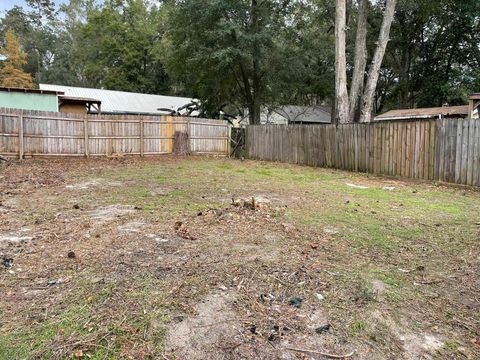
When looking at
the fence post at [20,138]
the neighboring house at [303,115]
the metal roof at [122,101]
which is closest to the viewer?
the fence post at [20,138]

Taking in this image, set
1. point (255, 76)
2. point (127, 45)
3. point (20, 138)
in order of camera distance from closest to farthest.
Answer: point (20, 138)
point (255, 76)
point (127, 45)

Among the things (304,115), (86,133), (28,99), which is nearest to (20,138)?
(86,133)

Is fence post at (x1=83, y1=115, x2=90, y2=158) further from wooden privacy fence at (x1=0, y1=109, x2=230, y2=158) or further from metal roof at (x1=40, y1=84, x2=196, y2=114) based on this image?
metal roof at (x1=40, y1=84, x2=196, y2=114)

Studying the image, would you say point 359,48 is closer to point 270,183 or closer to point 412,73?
point 270,183

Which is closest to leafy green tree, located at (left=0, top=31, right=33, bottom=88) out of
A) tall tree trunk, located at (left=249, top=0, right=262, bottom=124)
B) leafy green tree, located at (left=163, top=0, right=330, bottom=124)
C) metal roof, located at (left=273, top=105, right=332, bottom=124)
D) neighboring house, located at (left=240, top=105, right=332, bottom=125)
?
leafy green tree, located at (left=163, top=0, right=330, bottom=124)

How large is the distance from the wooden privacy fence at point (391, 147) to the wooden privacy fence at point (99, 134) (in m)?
2.94

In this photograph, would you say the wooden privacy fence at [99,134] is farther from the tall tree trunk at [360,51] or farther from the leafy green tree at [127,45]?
the leafy green tree at [127,45]

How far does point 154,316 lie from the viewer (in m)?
2.17

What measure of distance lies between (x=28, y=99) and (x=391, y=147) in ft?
41.7

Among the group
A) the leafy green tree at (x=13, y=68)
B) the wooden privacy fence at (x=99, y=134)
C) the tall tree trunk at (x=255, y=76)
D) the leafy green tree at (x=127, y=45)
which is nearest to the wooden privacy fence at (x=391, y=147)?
A: the wooden privacy fence at (x=99, y=134)

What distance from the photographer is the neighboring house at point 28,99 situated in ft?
42.5

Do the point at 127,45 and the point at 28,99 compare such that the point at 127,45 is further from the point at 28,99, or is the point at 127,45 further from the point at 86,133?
the point at 86,133

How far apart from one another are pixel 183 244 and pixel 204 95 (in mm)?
16502

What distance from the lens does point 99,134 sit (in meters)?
12.6
